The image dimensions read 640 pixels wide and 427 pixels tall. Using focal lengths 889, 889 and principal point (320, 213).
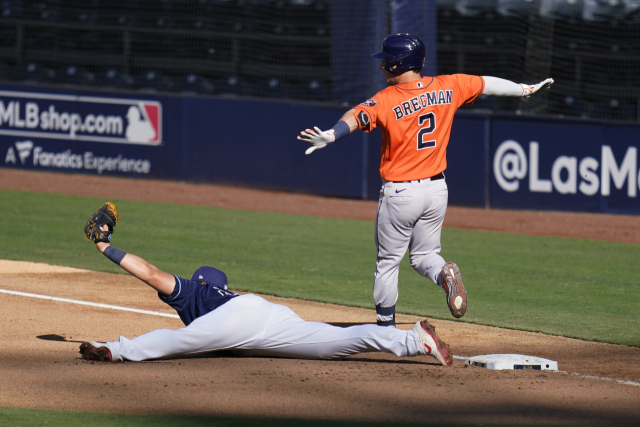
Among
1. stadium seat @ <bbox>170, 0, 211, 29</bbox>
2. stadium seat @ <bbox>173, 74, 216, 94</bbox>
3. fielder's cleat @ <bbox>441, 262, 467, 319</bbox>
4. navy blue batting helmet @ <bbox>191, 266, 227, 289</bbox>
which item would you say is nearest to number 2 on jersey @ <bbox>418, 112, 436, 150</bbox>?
fielder's cleat @ <bbox>441, 262, 467, 319</bbox>

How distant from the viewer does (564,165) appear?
13461 millimetres

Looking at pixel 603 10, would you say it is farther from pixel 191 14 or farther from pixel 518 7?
pixel 191 14

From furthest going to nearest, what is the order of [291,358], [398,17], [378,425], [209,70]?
1. [209,70]
2. [398,17]
3. [291,358]
4. [378,425]

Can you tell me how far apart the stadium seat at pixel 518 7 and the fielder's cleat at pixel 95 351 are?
1234 centimetres

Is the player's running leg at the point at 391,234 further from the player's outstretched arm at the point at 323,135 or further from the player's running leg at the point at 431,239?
the player's outstretched arm at the point at 323,135

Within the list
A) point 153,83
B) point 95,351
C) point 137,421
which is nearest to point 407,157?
point 95,351

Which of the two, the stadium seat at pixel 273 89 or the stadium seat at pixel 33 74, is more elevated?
the stadium seat at pixel 33 74

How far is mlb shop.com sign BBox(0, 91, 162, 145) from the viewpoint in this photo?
16.1 metres

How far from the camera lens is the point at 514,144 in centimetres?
1367

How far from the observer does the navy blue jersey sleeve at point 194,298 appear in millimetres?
5246

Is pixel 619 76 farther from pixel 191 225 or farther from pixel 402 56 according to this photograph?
pixel 402 56

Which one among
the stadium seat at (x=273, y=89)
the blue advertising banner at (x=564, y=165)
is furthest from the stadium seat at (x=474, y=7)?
the blue advertising banner at (x=564, y=165)

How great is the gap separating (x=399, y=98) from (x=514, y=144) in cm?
826

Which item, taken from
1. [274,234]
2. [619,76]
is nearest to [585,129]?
[619,76]
